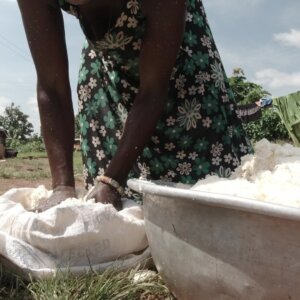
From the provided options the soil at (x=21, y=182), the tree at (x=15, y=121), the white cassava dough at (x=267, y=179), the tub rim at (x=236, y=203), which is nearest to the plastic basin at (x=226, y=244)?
the tub rim at (x=236, y=203)

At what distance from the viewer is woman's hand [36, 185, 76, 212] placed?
5.47 ft

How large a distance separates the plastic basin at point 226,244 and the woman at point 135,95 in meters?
0.43

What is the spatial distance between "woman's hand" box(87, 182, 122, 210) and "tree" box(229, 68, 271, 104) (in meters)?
24.1

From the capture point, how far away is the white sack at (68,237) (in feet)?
4.81

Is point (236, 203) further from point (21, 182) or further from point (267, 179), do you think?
point (21, 182)

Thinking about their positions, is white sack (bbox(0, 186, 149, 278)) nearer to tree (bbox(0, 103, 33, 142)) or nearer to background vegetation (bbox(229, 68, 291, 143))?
background vegetation (bbox(229, 68, 291, 143))

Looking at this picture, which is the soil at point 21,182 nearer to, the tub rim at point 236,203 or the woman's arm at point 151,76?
the woman's arm at point 151,76

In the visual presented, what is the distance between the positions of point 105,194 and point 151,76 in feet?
1.36

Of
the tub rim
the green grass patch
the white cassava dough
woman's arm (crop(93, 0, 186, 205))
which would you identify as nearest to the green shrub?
woman's arm (crop(93, 0, 186, 205))

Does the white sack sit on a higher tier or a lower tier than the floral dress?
lower

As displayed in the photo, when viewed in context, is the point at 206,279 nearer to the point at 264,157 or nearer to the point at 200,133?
the point at 264,157

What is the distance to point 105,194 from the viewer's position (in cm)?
162

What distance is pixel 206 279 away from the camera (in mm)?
1188

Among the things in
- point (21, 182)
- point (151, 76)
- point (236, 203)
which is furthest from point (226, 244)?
point (21, 182)
